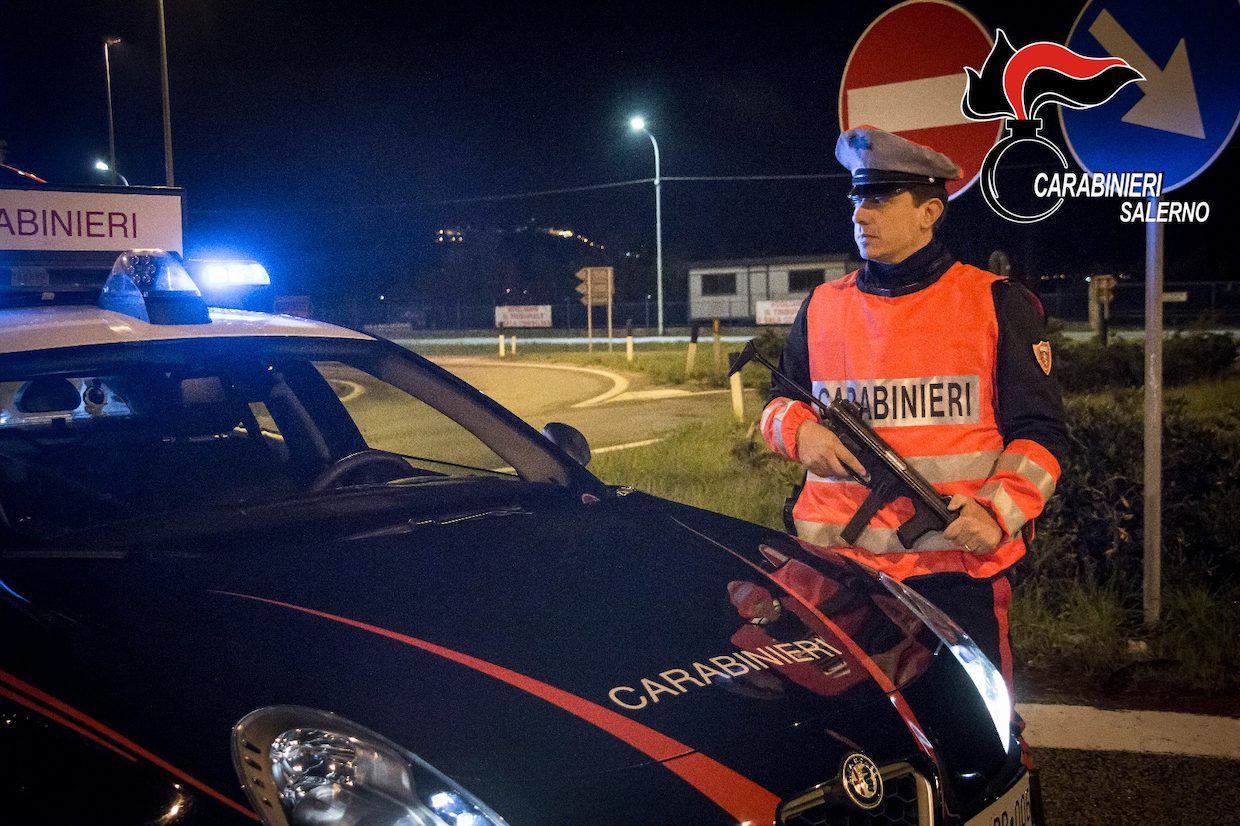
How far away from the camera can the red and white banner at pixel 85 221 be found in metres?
3.96

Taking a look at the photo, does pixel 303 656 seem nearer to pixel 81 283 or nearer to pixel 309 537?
pixel 309 537

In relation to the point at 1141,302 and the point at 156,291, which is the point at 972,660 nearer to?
the point at 156,291

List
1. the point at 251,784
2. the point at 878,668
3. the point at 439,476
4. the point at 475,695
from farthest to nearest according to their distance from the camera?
the point at 439,476 → the point at 878,668 → the point at 475,695 → the point at 251,784

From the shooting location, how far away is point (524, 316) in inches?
1925

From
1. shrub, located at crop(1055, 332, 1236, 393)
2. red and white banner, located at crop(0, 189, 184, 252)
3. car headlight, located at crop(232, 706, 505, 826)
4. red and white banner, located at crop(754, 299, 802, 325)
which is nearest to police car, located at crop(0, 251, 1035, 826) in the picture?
car headlight, located at crop(232, 706, 505, 826)

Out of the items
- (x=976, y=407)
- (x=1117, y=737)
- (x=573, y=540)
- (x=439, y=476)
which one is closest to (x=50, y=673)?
(x=573, y=540)

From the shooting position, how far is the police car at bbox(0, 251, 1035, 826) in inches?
68.5

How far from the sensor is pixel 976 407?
117 inches

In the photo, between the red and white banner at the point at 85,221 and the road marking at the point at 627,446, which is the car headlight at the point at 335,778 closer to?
the red and white banner at the point at 85,221

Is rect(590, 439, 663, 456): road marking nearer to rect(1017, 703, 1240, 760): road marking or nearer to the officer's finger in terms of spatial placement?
rect(1017, 703, 1240, 760): road marking

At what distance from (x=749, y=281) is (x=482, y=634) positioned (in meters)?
51.3

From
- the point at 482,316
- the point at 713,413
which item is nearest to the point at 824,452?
the point at 713,413

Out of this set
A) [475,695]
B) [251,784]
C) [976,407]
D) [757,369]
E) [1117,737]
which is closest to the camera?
[251,784]

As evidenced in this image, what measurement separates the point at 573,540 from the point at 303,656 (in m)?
0.78
